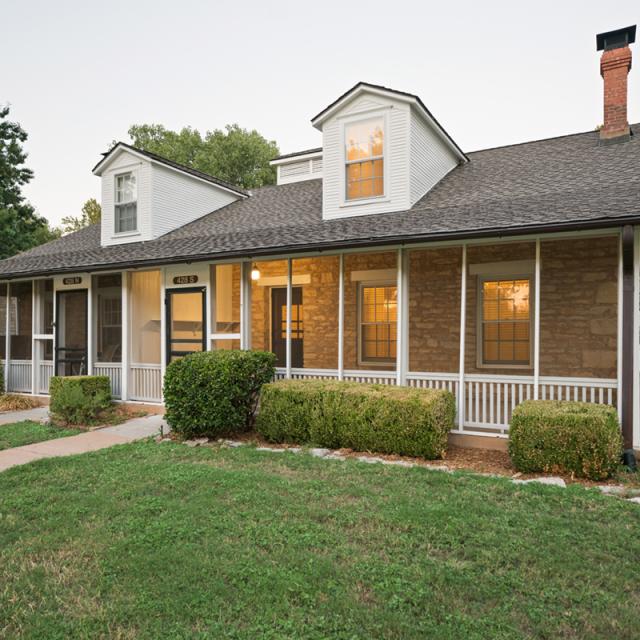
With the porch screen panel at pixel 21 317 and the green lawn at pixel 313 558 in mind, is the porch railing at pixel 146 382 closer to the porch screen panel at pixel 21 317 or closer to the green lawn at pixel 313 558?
the porch screen panel at pixel 21 317

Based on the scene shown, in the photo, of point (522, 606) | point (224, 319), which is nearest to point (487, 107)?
point (224, 319)

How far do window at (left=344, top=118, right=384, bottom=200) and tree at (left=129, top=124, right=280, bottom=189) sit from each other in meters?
21.2

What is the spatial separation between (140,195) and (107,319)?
10.2 feet

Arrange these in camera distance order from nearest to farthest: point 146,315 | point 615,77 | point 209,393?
point 209,393, point 615,77, point 146,315

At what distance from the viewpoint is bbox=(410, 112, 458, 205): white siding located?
29.8 ft

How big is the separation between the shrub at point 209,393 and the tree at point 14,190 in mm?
17725

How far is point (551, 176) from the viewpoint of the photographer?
8.61 meters

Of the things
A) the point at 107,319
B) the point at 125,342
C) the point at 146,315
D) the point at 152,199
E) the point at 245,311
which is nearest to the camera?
the point at 245,311

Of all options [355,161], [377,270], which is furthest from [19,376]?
[355,161]

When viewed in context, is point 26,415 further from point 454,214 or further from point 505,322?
point 505,322

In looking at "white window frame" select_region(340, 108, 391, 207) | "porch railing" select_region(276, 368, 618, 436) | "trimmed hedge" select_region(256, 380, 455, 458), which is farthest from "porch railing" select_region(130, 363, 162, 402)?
"white window frame" select_region(340, 108, 391, 207)

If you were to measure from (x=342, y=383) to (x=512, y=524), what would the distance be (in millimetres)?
3555

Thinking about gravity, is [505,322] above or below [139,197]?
below

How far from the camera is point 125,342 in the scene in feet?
32.4
